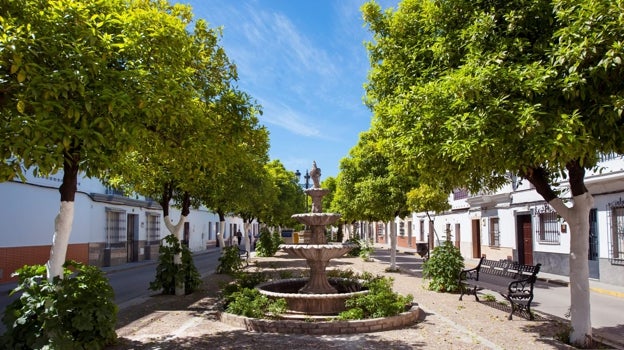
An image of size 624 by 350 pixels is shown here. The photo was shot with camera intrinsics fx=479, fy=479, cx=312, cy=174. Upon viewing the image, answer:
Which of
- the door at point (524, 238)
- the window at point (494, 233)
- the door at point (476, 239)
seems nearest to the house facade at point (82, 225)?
the door at point (524, 238)

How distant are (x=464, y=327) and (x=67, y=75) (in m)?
7.38

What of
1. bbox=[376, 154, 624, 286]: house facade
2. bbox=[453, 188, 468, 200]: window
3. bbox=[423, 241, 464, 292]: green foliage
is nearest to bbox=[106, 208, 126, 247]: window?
bbox=[376, 154, 624, 286]: house facade

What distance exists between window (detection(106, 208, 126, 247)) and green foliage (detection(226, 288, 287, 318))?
16759mm

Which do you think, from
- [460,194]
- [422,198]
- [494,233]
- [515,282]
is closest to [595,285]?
[422,198]

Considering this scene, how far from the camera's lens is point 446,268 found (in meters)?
13.0

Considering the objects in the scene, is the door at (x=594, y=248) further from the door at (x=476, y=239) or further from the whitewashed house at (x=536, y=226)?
the door at (x=476, y=239)

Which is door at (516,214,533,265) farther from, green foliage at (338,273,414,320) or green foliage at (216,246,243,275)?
green foliage at (338,273,414,320)

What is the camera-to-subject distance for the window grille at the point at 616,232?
15.1 m

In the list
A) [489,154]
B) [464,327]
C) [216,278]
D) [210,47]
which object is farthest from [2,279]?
[489,154]

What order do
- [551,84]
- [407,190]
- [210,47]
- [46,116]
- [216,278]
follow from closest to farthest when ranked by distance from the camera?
[46,116] → [551,84] → [210,47] → [216,278] → [407,190]

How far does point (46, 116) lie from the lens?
494 cm

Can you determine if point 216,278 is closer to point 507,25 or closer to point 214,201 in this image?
point 214,201

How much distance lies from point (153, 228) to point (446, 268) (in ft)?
72.2

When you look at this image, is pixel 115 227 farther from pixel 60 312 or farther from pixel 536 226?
pixel 60 312
